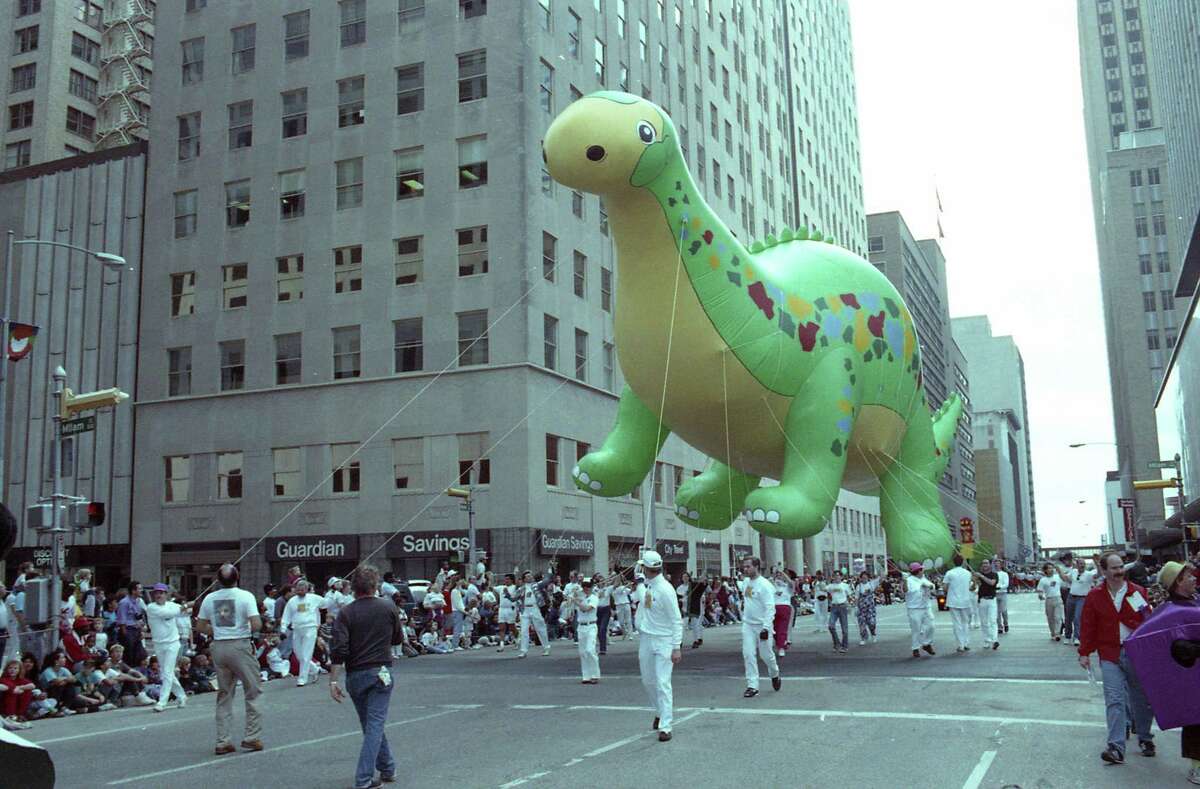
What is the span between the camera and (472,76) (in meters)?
36.1

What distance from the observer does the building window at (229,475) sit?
36.7 m

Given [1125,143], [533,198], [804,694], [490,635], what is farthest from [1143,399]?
[804,694]

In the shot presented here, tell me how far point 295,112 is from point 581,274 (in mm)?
11654

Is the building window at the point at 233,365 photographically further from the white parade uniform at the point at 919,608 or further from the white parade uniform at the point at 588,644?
the white parade uniform at the point at 919,608

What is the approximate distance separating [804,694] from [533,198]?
2423cm

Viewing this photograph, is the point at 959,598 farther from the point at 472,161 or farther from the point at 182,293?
the point at 182,293

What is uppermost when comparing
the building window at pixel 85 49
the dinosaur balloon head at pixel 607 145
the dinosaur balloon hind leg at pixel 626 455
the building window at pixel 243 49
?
the building window at pixel 85 49

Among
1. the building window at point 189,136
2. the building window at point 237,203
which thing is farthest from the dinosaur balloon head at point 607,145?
the building window at point 189,136

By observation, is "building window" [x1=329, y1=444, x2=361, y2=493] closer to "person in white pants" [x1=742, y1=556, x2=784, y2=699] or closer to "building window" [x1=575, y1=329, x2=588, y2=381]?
"building window" [x1=575, y1=329, x2=588, y2=381]

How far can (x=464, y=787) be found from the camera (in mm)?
8227

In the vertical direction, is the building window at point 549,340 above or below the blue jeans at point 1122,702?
above

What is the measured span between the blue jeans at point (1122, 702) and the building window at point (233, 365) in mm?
33054

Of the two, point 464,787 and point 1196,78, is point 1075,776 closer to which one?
point 464,787

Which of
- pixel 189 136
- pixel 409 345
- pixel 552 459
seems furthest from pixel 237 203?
→ pixel 552 459
